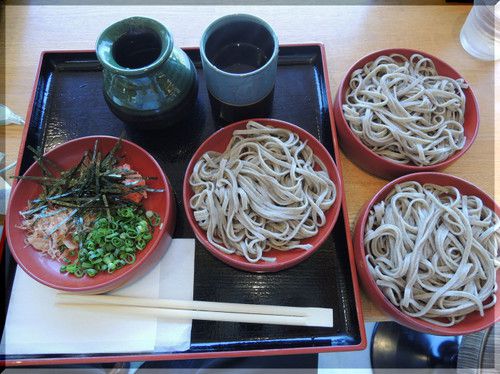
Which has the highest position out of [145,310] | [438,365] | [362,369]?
[145,310]

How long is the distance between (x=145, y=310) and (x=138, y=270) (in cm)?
14

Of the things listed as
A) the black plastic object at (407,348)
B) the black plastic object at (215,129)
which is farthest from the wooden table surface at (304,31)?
the black plastic object at (407,348)

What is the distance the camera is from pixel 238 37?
52.5 inches

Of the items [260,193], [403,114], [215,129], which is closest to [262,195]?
[260,193]

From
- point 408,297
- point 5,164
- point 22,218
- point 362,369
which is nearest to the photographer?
point 408,297

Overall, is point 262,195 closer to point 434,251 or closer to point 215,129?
point 215,129

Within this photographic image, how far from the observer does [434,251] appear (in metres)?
1.23

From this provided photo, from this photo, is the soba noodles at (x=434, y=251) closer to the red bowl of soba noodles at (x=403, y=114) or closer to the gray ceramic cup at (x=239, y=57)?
the red bowl of soba noodles at (x=403, y=114)

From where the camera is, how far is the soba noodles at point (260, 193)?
1.22 metres

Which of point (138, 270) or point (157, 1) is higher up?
point (157, 1)

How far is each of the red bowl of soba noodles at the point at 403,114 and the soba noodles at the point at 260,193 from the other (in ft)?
0.67

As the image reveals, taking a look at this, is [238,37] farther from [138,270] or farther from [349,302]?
[349,302]

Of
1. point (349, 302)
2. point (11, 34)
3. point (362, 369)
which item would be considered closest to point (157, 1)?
point (11, 34)

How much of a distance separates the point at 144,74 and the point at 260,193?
0.53 meters
